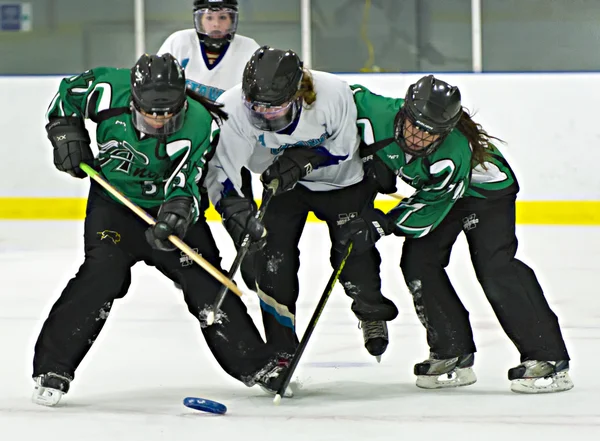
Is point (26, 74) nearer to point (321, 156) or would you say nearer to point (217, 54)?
point (217, 54)

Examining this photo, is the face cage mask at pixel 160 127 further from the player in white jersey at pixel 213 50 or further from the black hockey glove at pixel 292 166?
the player in white jersey at pixel 213 50

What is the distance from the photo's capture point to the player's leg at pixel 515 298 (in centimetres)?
321

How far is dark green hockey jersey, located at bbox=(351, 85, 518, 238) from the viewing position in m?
3.09

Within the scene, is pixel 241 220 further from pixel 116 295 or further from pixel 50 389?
pixel 50 389

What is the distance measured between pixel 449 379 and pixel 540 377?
10.5 inches

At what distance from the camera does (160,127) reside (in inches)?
115

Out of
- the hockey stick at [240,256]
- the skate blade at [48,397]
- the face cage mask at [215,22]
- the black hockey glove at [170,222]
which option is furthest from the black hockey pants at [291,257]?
the face cage mask at [215,22]

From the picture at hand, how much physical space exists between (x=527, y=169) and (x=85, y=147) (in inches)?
155

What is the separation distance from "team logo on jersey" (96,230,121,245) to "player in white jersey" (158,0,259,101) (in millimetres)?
1624

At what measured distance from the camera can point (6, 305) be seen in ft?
15.0

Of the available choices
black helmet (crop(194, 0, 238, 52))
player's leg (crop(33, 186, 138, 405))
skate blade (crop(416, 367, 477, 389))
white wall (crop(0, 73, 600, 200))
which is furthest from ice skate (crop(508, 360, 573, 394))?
white wall (crop(0, 73, 600, 200))

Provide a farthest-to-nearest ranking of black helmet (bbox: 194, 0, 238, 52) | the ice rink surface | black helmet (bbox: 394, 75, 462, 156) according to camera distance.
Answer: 1. black helmet (bbox: 194, 0, 238, 52)
2. black helmet (bbox: 394, 75, 462, 156)
3. the ice rink surface

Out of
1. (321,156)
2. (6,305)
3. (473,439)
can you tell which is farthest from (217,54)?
(473,439)

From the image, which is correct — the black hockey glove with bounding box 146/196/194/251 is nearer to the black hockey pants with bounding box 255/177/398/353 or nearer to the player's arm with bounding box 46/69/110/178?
the player's arm with bounding box 46/69/110/178
